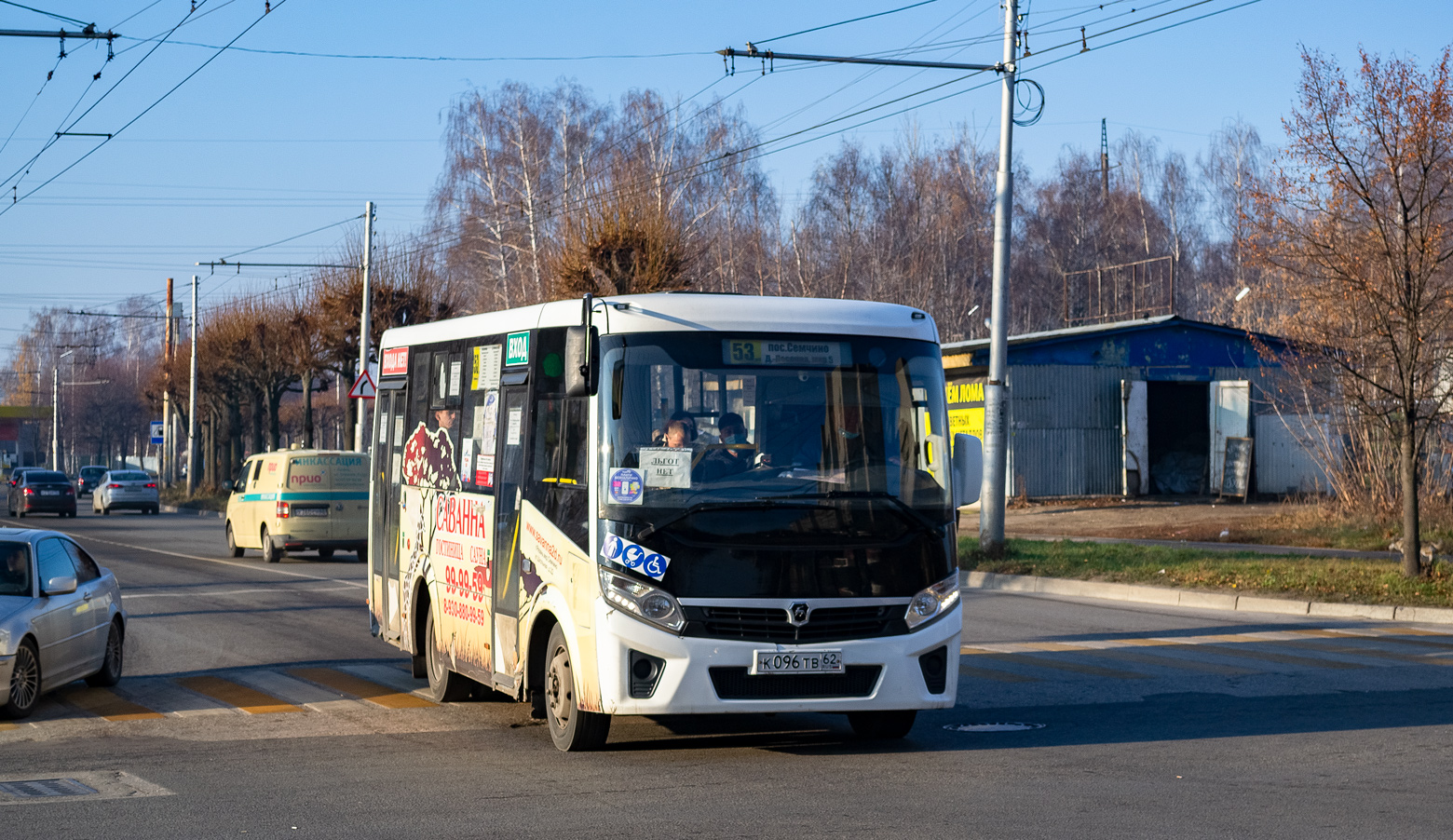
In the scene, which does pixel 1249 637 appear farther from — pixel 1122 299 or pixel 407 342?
pixel 1122 299

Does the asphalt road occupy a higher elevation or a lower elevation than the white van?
lower

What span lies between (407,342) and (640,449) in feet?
13.1

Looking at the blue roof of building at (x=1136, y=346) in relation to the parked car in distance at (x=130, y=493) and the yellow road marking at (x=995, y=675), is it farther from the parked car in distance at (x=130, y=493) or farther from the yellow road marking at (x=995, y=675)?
the parked car in distance at (x=130, y=493)

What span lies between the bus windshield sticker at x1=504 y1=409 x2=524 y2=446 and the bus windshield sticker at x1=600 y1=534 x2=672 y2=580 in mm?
1469

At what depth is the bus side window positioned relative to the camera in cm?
824

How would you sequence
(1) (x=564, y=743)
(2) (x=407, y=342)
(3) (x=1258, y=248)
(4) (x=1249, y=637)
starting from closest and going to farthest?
(1) (x=564, y=743) → (2) (x=407, y=342) → (4) (x=1249, y=637) → (3) (x=1258, y=248)

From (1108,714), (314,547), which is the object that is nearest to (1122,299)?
(314,547)

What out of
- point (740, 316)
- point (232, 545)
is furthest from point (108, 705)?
point (232, 545)

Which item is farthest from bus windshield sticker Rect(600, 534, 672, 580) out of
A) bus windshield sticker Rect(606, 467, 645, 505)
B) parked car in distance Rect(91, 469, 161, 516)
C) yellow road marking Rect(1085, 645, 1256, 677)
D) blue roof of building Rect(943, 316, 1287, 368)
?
parked car in distance Rect(91, 469, 161, 516)

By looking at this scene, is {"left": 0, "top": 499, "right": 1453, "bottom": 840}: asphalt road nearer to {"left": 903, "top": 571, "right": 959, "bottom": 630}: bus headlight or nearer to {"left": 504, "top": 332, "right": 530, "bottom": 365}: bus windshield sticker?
{"left": 903, "top": 571, "right": 959, "bottom": 630}: bus headlight

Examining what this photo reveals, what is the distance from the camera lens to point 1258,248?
60.1 feet

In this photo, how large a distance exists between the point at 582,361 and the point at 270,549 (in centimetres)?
1887

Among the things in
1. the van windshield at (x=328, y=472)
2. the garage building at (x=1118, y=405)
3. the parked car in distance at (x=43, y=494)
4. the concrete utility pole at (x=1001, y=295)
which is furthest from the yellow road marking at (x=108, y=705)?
the parked car in distance at (x=43, y=494)

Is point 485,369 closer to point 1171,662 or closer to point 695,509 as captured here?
point 695,509
